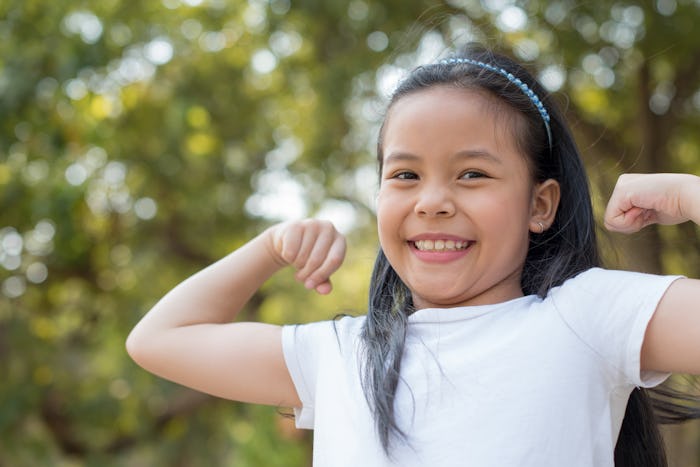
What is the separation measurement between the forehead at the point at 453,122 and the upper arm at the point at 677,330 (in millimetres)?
414

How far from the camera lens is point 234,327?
201 centimetres

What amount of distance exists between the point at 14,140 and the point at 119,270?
6.73 ft

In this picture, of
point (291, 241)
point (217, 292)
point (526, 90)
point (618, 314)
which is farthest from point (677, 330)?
point (217, 292)

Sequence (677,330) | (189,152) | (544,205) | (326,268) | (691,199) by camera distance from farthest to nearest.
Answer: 1. (189,152)
2. (326,268)
3. (544,205)
4. (691,199)
5. (677,330)

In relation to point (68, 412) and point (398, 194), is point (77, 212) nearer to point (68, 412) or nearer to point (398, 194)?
point (68, 412)

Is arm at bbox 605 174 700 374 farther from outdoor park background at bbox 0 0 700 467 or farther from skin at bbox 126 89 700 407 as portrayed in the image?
outdoor park background at bbox 0 0 700 467

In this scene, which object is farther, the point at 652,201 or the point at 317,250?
the point at 317,250

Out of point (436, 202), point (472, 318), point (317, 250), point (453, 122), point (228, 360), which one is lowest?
point (228, 360)

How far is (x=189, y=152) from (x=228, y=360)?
17.3 ft

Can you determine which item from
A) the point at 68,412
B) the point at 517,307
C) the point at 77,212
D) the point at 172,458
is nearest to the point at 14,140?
the point at 77,212

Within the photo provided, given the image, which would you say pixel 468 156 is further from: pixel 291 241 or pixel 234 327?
pixel 234 327

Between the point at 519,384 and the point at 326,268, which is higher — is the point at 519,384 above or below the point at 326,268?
below

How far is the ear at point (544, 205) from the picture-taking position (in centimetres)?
185

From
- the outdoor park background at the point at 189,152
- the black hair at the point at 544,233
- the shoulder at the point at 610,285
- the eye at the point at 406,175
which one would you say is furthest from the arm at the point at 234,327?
the outdoor park background at the point at 189,152
